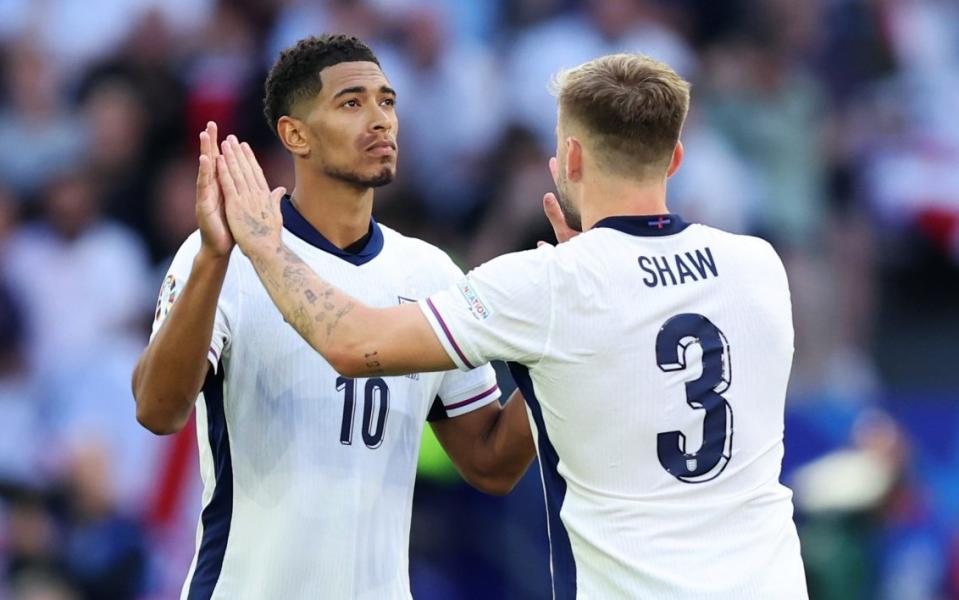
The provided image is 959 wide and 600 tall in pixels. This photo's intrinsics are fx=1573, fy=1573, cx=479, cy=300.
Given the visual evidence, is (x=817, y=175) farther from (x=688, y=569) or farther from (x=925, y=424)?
(x=688, y=569)

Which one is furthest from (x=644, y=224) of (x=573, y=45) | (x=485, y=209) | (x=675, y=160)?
(x=573, y=45)

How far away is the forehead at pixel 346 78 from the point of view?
4781 millimetres

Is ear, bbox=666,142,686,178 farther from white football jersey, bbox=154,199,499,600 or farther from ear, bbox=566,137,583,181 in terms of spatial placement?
white football jersey, bbox=154,199,499,600

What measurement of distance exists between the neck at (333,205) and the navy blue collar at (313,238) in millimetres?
22

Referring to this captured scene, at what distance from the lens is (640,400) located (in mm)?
3963

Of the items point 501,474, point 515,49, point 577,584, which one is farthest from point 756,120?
A: point 577,584

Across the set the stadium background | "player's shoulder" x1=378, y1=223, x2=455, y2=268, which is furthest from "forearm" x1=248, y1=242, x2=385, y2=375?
the stadium background

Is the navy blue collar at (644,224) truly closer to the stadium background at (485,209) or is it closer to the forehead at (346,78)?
the forehead at (346,78)

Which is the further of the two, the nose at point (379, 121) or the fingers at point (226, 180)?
the nose at point (379, 121)

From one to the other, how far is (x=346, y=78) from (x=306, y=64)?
13cm

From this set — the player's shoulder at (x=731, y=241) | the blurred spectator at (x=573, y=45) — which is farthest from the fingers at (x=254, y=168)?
the blurred spectator at (x=573, y=45)

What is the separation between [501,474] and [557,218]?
2.80 feet

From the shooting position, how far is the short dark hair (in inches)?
189

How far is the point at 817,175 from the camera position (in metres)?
11.2
